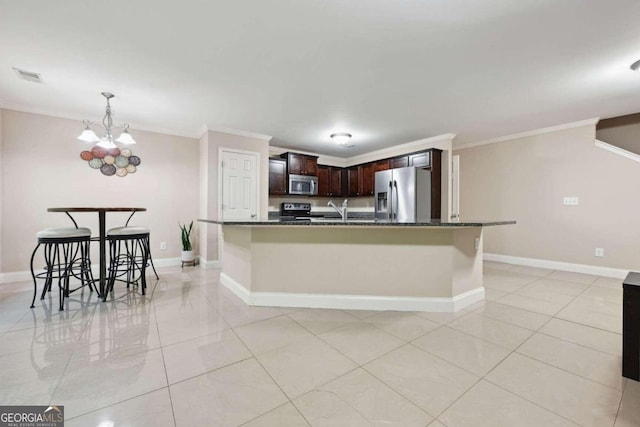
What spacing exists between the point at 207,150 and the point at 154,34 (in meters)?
2.42

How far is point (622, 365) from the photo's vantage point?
60.6 inches

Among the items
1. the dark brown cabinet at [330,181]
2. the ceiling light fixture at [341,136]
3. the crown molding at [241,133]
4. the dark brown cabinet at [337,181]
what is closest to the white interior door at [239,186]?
the crown molding at [241,133]

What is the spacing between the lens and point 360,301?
101 inches

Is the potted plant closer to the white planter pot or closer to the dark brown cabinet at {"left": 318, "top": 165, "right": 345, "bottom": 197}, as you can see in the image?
the white planter pot

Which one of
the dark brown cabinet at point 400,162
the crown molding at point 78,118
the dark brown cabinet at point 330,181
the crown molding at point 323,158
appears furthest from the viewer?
the dark brown cabinet at point 330,181

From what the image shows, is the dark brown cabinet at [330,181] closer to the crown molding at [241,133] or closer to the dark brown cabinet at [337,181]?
the dark brown cabinet at [337,181]

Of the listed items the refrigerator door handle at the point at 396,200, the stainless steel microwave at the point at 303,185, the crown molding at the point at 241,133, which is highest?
the crown molding at the point at 241,133

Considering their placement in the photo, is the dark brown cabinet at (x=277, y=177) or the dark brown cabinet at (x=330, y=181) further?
the dark brown cabinet at (x=330, y=181)

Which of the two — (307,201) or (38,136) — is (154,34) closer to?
(38,136)

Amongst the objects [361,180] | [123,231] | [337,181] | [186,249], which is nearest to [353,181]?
[361,180]

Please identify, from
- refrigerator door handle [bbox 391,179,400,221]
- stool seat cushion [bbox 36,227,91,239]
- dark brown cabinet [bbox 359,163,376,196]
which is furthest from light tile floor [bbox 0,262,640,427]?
dark brown cabinet [bbox 359,163,376,196]

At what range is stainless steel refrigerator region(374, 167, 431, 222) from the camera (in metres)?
4.49

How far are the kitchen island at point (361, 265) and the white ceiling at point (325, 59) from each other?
1501mm

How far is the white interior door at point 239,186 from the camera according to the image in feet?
14.8
